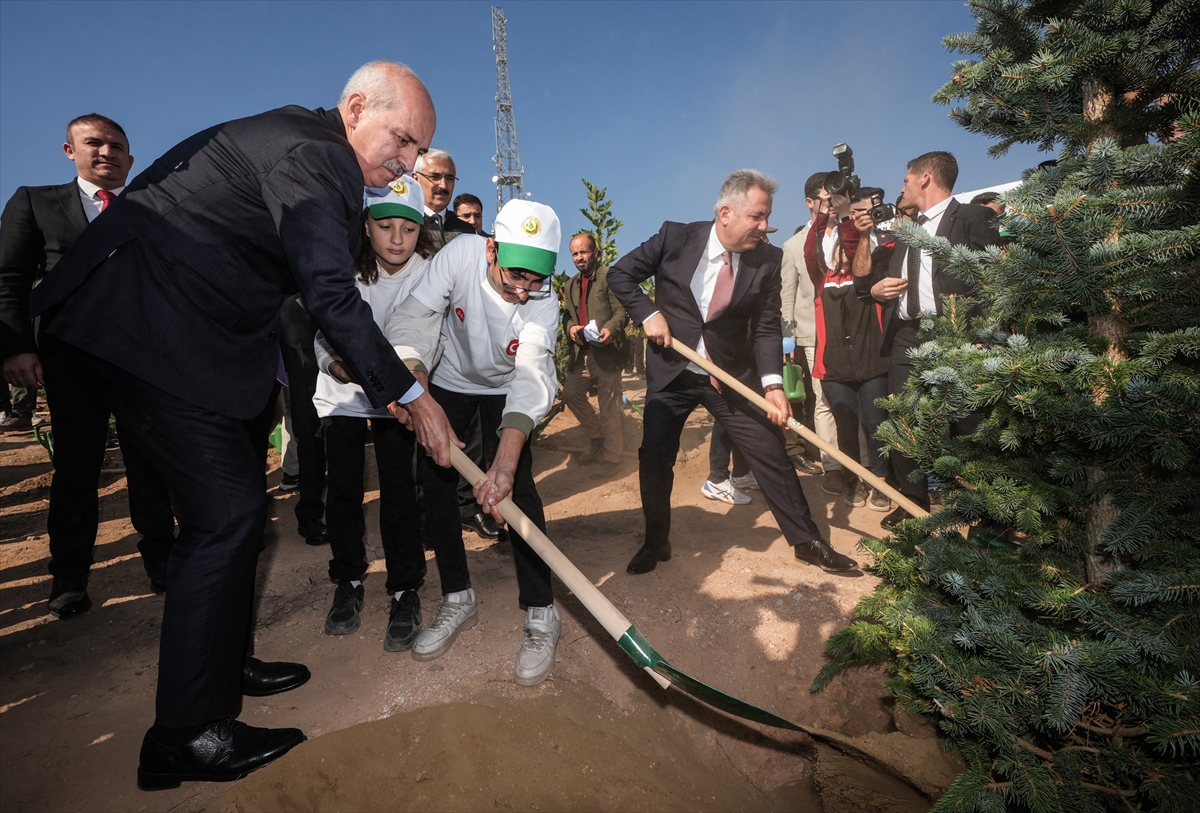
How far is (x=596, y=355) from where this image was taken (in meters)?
6.45

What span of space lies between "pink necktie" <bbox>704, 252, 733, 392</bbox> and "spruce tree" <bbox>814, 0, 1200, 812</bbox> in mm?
1428

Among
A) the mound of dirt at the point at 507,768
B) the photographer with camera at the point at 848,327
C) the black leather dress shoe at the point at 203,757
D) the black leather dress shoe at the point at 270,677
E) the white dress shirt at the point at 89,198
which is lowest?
the mound of dirt at the point at 507,768

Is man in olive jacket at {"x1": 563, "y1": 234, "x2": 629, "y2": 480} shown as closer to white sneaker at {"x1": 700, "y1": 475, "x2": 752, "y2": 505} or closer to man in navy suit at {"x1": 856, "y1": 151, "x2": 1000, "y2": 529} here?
white sneaker at {"x1": 700, "y1": 475, "x2": 752, "y2": 505}

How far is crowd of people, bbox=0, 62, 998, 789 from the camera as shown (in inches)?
74.0

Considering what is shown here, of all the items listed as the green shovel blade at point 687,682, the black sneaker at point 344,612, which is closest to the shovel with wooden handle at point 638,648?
the green shovel blade at point 687,682

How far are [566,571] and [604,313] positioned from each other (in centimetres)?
443

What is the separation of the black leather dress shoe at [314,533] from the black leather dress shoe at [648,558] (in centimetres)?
206

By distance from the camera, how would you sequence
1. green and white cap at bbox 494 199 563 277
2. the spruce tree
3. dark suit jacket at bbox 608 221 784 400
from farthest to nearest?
1. dark suit jacket at bbox 608 221 784 400
2. green and white cap at bbox 494 199 563 277
3. the spruce tree

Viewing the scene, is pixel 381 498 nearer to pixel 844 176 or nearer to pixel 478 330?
pixel 478 330

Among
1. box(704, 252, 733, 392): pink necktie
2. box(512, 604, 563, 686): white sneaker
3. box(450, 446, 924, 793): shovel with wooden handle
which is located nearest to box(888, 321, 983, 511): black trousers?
box(704, 252, 733, 392): pink necktie

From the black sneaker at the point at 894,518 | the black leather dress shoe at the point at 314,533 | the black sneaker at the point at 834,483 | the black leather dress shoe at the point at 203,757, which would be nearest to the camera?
the black leather dress shoe at the point at 203,757

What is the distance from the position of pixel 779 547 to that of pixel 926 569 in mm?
1841

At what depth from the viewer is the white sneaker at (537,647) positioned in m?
2.60

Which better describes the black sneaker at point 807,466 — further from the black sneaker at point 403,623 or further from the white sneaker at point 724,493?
the black sneaker at point 403,623
